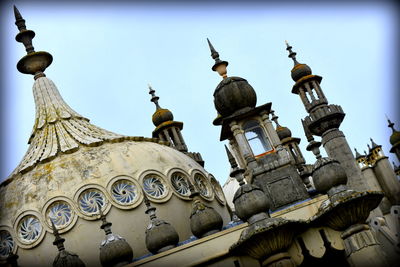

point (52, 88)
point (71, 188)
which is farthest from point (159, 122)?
point (71, 188)

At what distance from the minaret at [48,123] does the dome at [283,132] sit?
11260 millimetres

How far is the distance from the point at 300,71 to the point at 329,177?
1353 cm

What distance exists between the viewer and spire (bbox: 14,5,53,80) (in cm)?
2634

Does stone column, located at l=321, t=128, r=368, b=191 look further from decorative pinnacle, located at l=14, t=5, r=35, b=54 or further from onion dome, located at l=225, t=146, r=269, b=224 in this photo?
onion dome, located at l=225, t=146, r=269, b=224

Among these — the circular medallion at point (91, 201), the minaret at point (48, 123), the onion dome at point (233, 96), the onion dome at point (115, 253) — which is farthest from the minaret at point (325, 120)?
the onion dome at point (115, 253)

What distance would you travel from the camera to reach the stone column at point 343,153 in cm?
2948

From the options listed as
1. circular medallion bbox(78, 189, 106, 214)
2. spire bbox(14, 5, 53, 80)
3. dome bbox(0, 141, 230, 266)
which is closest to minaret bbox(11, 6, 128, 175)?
spire bbox(14, 5, 53, 80)

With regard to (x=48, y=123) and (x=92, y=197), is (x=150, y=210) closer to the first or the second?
(x=92, y=197)

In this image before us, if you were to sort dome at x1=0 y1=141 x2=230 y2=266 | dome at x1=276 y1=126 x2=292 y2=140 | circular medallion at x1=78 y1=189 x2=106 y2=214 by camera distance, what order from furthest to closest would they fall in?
1. dome at x1=276 y1=126 x2=292 y2=140
2. circular medallion at x1=78 y1=189 x2=106 y2=214
3. dome at x1=0 y1=141 x2=230 y2=266

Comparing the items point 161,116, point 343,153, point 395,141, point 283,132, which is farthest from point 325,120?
point 395,141

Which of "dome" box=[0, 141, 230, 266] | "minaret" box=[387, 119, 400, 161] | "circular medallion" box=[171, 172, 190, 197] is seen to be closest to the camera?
"dome" box=[0, 141, 230, 266]

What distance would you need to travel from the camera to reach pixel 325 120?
2916 cm

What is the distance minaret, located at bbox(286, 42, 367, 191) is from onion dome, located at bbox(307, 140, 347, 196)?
35.7 feet

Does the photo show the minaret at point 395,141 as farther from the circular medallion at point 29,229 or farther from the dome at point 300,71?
the circular medallion at point 29,229
